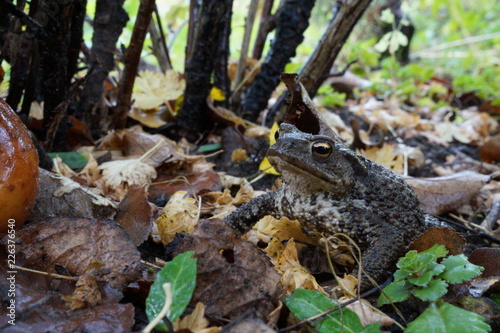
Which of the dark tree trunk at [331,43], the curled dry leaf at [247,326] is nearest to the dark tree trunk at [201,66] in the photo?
the dark tree trunk at [331,43]

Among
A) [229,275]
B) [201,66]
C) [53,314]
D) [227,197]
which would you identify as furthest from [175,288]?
[201,66]

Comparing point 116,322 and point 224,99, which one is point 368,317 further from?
point 224,99

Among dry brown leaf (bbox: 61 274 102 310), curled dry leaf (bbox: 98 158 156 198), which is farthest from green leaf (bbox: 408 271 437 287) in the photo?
curled dry leaf (bbox: 98 158 156 198)

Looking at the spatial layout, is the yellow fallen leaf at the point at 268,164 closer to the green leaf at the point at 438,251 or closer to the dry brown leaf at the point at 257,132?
the dry brown leaf at the point at 257,132

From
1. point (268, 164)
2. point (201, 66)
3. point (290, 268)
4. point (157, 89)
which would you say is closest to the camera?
point (290, 268)

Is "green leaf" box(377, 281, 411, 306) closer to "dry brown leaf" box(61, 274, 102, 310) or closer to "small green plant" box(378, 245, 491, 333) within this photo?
"small green plant" box(378, 245, 491, 333)

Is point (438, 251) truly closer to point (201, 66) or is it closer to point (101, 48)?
point (201, 66)

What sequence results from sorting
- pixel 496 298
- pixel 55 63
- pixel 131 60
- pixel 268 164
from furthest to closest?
1. pixel 268 164
2. pixel 131 60
3. pixel 55 63
4. pixel 496 298
